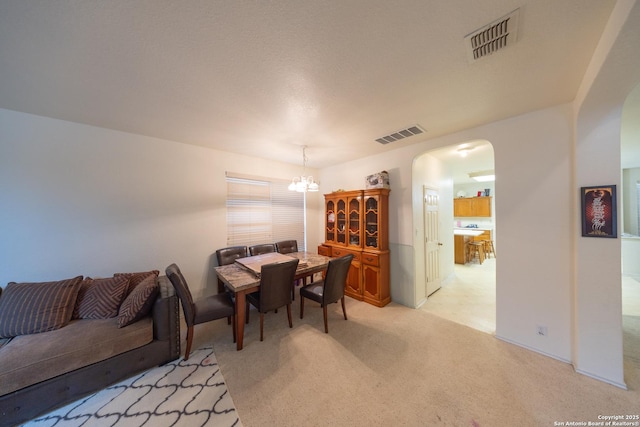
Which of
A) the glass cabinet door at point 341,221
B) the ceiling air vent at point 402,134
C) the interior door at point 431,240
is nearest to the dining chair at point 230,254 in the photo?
the glass cabinet door at point 341,221

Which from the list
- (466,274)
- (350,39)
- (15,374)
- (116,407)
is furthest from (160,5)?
(466,274)

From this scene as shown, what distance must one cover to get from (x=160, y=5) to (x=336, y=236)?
11.5 feet

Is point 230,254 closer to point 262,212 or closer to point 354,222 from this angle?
point 262,212

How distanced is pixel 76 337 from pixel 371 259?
11.0 feet

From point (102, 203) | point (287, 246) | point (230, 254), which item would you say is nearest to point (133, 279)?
point (102, 203)

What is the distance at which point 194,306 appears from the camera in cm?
222

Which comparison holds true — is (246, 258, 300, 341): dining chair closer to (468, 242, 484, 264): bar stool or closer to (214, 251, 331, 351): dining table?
(214, 251, 331, 351): dining table

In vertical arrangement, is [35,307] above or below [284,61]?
below

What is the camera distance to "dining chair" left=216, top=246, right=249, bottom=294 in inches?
125

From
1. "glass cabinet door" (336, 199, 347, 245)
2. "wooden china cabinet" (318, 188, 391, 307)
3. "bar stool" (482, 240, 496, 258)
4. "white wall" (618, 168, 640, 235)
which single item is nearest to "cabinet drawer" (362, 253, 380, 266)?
"wooden china cabinet" (318, 188, 391, 307)

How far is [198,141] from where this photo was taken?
9.66 feet

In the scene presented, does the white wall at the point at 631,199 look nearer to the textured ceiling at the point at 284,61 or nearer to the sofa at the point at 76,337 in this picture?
the textured ceiling at the point at 284,61

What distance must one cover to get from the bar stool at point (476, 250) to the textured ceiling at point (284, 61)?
4686 mm

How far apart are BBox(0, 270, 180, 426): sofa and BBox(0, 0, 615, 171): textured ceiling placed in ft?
6.09
